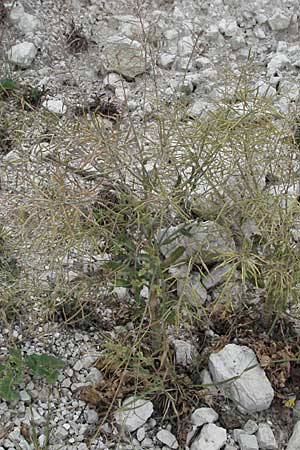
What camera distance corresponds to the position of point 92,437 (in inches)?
97.7

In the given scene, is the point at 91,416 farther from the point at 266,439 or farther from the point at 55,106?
the point at 55,106

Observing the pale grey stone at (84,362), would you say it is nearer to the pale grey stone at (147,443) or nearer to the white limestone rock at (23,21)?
the pale grey stone at (147,443)

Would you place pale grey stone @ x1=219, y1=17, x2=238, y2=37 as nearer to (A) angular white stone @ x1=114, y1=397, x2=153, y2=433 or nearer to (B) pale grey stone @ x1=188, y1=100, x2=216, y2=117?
(B) pale grey stone @ x1=188, y1=100, x2=216, y2=117

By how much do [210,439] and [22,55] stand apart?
7.86 ft

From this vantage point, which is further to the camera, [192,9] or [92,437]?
[192,9]

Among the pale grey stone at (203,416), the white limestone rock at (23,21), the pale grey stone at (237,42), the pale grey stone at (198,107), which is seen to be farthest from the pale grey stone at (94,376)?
the pale grey stone at (237,42)

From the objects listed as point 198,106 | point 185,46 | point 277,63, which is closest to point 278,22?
point 277,63

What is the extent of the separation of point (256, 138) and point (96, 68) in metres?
1.78

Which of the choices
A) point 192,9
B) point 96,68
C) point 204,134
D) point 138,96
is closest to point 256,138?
point 204,134

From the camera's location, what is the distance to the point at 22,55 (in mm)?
4004

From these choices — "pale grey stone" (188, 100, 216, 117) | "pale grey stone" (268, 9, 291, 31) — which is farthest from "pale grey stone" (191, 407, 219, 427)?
"pale grey stone" (268, 9, 291, 31)

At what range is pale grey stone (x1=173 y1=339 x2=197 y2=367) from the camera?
8.73 feet

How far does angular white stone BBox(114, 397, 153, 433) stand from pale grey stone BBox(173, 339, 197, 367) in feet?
0.70

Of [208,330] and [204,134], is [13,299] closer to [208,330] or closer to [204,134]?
[208,330]
